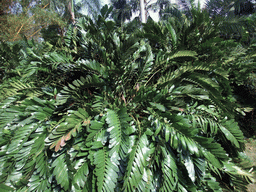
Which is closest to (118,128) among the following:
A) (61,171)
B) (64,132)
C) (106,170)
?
(106,170)

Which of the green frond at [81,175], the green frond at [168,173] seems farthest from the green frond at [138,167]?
the green frond at [81,175]

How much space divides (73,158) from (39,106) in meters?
0.63

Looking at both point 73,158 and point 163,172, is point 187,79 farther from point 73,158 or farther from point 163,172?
point 73,158

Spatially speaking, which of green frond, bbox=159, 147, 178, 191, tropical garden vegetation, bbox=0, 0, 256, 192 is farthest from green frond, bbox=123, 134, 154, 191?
green frond, bbox=159, 147, 178, 191

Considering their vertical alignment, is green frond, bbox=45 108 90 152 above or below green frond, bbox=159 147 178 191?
above

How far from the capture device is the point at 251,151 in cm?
266

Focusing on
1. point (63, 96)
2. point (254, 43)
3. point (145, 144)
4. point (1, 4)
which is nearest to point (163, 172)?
point (145, 144)

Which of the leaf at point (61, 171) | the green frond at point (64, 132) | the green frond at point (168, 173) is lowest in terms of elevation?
the green frond at point (168, 173)

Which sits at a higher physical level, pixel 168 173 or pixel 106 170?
pixel 106 170

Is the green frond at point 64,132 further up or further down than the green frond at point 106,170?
further up

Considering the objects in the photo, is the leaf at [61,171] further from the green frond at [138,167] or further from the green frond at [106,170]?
the green frond at [138,167]

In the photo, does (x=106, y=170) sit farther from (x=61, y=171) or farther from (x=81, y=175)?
(x=61, y=171)

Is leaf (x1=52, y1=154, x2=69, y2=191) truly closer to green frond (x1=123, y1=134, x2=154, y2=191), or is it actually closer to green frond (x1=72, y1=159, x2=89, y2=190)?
green frond (x1=72, y1=159, x2=89, y2=190)

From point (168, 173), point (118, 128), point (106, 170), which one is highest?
point (118, 128)
